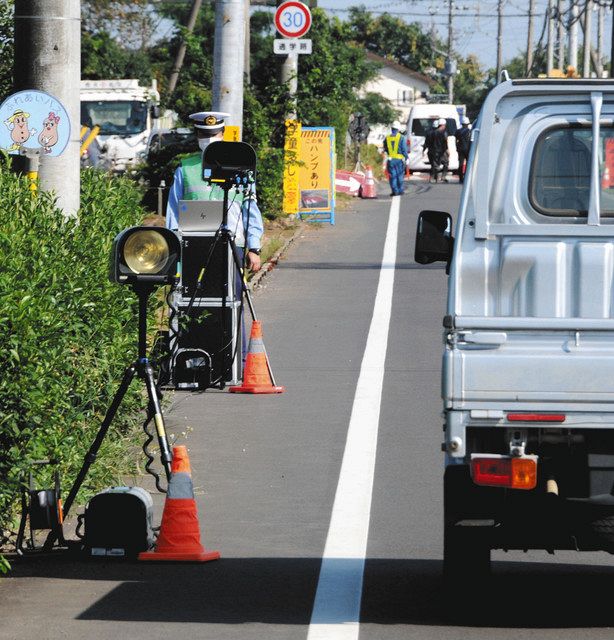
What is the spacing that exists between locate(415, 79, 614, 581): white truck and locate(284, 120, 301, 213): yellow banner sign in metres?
20.2

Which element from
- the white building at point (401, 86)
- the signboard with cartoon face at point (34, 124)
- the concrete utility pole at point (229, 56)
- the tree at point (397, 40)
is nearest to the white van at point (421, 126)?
the concrete utility pole at point (229, 56)

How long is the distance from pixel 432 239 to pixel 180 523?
188 cm

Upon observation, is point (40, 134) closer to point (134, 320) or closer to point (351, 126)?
point (134, 320)

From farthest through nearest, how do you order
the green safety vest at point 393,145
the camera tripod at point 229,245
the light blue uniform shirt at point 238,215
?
the green safety vest at point 393,145
the light blue uniform shirt at point 238,215
the camera tripod at point 229,245

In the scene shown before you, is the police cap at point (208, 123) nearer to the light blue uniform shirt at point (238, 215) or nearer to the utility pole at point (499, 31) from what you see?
the light blue uniform shirt at point (238, 215)

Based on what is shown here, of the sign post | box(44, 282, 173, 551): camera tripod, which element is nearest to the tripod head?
box(44, 282, 173, 551): camera tripod

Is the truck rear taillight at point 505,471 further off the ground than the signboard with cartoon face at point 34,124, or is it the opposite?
the signboard with cartoon face at point 34,124

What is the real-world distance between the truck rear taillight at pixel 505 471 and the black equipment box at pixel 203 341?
6.80 metres

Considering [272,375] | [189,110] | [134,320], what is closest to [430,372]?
[272,375]

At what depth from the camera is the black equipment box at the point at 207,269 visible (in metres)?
13.0

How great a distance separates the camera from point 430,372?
14.0 meters

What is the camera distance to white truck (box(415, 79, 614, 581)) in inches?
249

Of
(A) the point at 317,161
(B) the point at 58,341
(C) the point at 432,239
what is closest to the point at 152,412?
(B) the point at 58,341

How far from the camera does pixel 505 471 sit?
20.6ft
